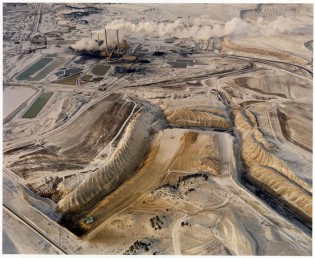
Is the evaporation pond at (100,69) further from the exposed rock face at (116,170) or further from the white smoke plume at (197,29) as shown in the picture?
the exposed rock face at (116,170)

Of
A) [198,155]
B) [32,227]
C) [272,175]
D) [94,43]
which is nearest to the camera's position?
[32,227]

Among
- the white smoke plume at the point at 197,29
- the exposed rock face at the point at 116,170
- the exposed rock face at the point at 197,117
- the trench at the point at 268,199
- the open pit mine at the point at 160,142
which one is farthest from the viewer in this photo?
the white smoke plume at the point at 197,29

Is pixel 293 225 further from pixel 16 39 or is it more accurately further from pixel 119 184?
→ pixel 16 39

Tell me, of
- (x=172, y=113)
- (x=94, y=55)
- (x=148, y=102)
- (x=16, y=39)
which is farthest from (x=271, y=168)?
(x=16, y=39)

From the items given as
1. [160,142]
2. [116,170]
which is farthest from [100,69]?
[116,170]

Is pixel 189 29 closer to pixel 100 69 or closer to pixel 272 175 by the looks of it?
pixel 100 69

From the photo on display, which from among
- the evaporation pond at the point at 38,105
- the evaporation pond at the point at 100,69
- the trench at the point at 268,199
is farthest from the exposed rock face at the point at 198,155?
the evaporation pond at the point at 100,69
